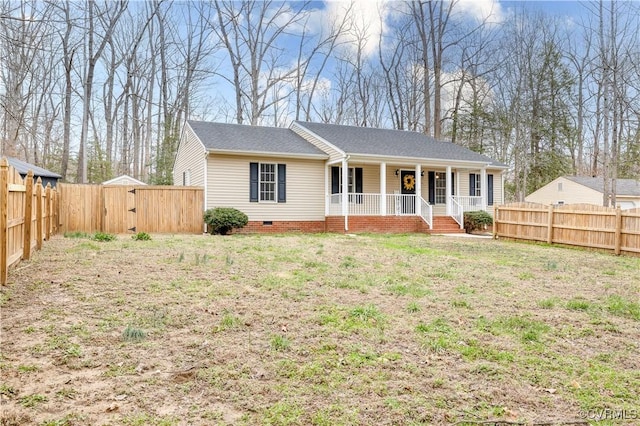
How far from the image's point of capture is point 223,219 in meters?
14.6

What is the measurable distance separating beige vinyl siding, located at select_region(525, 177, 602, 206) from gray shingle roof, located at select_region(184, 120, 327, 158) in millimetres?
20964

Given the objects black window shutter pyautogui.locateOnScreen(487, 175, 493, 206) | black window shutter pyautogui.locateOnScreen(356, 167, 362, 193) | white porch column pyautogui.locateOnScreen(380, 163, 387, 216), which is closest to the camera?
white porch column pyautogui.locateOnScreen(380, 163, 387, 216)

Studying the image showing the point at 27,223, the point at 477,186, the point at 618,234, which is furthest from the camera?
the point at 477,186

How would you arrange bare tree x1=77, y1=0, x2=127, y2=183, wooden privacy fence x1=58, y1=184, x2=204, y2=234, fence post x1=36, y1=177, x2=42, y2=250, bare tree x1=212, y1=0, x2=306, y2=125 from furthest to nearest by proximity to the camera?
bare tree x1=212, y1=0, x2=306, y2=125 → bare tree x1=77, y1=0, x2=127, y2=183 → wooden privacy fence x1=58, y1=184, x2=204, y2=234 → fence post x1=36, y1=177, x2=42, y2=250

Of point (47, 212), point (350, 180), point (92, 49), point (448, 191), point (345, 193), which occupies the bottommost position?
point (47, 212)

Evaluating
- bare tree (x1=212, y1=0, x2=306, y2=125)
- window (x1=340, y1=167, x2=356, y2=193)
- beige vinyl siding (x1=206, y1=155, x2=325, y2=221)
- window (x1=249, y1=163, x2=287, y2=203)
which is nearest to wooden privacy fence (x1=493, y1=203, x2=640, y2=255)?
window (x1=340, y1=167, x2=356, y2=193)

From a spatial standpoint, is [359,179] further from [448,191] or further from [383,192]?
[448,191]

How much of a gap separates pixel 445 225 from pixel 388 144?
4.31 metres

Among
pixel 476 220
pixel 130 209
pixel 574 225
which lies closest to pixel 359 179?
pixel 476 220

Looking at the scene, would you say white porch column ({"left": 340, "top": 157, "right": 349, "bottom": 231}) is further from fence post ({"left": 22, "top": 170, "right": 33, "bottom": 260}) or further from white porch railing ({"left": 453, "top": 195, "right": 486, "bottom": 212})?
fence post ({"left": 22, "top": 170, "right": 33, "bottom": 260})

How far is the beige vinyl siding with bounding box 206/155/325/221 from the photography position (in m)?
15.7

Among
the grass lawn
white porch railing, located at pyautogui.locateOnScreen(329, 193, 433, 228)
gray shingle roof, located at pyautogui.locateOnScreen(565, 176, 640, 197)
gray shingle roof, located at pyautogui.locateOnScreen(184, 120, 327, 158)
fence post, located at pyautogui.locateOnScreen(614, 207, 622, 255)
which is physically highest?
gray shingle roof, located at pyautogui.locateOnScreen(184, 120, 327, 158)

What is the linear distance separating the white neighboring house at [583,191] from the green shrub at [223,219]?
2460cm

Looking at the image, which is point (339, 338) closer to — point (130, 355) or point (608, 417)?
point (130, 355)
